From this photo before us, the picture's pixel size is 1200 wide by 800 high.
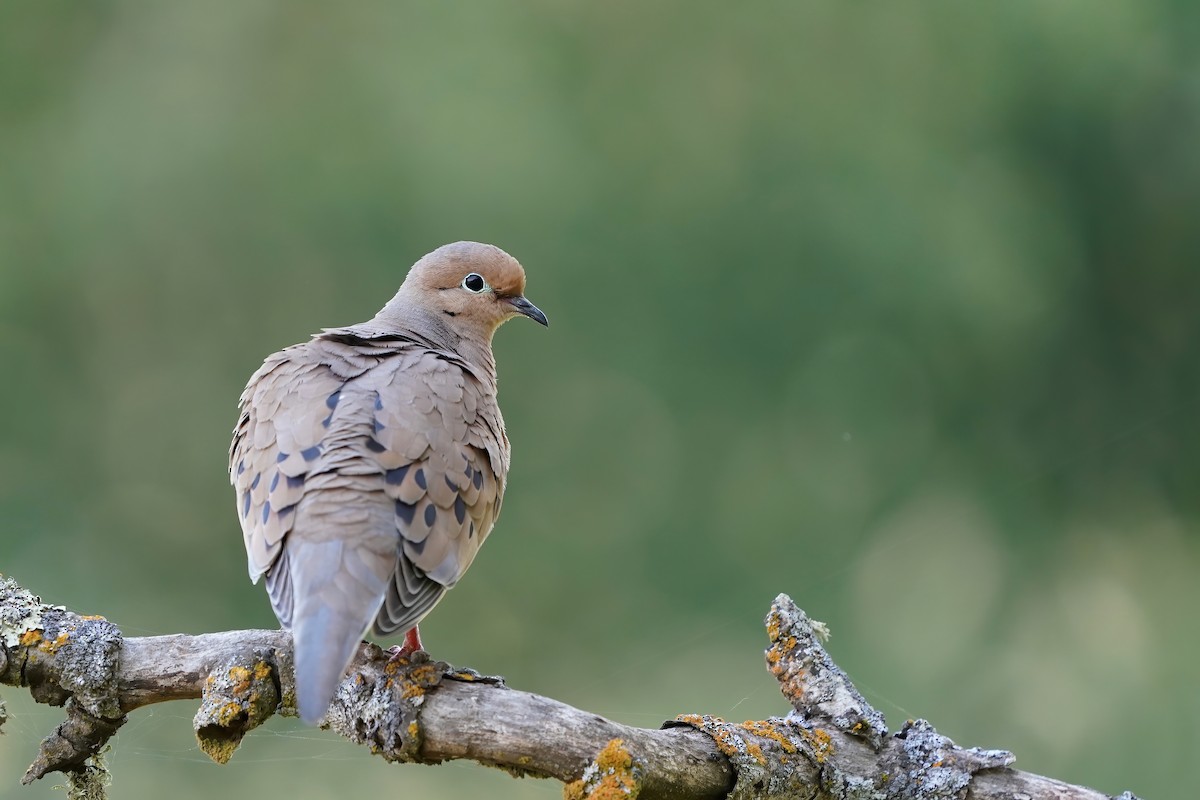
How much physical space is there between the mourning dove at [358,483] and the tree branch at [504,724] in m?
0.14

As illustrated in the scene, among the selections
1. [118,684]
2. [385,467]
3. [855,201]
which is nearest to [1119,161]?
[855,201]

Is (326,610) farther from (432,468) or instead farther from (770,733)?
(770,733)

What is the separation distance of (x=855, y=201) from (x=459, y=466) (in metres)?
2.84

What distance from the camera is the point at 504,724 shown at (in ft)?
6.11

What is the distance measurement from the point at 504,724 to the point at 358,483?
472mm

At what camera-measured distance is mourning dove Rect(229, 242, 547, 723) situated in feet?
6.30

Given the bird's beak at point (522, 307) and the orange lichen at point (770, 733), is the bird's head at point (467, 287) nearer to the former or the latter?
the bird's beak at point (522, 307)

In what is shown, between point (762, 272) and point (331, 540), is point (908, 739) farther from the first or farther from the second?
point (762, 272)

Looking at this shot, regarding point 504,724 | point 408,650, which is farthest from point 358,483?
point 504,724

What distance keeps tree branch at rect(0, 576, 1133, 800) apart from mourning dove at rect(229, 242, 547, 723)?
0.14 metres

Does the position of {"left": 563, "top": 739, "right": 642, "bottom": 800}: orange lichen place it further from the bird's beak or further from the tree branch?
the bird's beak

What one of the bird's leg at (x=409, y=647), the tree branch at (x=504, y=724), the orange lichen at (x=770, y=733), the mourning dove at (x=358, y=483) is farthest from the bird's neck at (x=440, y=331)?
the orange lichen at (x=770, y=733)

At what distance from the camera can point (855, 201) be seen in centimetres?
466

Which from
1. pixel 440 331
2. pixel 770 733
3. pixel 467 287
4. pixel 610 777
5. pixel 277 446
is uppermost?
pixel 467 287
